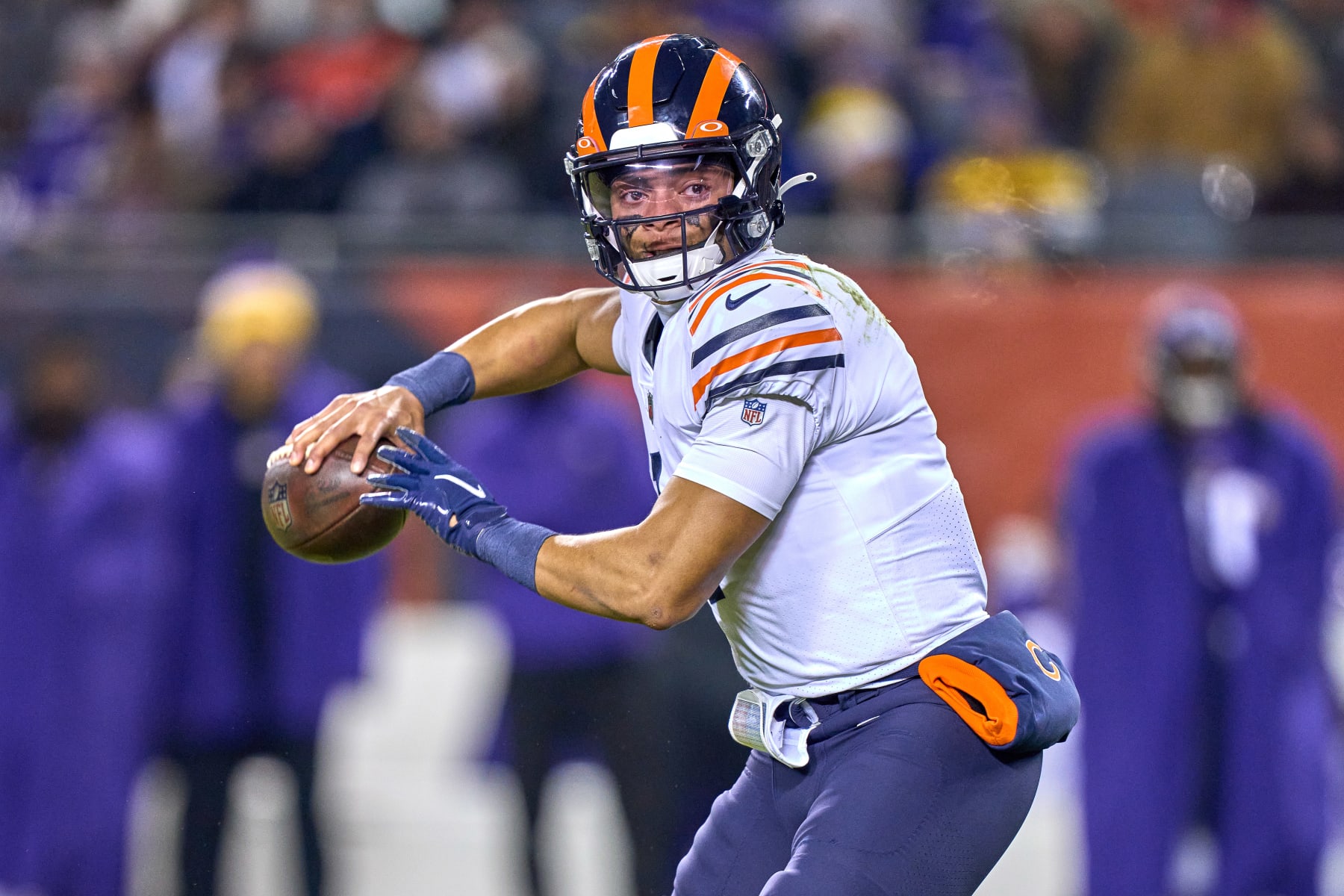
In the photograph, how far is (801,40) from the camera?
8703 millimetres

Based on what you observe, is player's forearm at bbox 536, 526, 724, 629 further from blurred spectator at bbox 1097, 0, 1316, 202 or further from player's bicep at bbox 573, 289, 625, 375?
blurred spectator at bbox 1097, 0, 1316, 202

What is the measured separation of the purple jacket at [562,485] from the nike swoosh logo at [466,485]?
2.65 meters

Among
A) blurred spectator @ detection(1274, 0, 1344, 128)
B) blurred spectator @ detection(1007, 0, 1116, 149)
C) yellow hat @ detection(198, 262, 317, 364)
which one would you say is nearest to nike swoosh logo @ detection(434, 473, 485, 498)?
yellow hat @ detection(198, 262, 317, 364)

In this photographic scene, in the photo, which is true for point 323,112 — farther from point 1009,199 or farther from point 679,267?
point 679,267

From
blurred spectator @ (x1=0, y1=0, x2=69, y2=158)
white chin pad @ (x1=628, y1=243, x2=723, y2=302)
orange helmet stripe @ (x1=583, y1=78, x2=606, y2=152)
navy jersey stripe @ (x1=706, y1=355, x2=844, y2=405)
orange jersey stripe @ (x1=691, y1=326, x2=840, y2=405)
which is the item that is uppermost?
blurred spectator @ (x1=0, y1=0, x2=69, y2=158)

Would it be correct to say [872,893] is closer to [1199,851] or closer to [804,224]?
[1199,851]

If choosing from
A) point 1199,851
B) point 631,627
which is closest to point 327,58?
point 631,627

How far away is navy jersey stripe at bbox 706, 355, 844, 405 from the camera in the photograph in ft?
8.89

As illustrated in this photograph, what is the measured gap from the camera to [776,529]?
2.85m

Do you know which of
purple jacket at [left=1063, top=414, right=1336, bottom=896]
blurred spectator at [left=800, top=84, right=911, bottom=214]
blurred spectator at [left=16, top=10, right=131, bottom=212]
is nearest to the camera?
purple jacket at [left=1063, top=414, right=1336, bottom=896]

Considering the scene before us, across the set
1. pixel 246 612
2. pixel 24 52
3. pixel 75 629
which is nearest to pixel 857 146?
pixel 246 612

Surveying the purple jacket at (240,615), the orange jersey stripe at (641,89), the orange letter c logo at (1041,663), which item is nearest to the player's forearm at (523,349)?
the orange jersey stripe at (641,89)

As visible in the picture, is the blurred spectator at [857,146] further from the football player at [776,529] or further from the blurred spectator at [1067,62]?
the football player at [776,529]

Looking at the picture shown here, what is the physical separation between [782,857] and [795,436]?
70 centimetres
